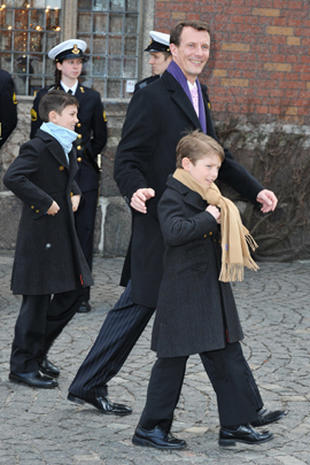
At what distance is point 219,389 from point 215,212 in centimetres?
82

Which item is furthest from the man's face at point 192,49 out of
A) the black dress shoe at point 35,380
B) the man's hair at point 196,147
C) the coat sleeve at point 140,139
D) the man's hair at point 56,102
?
the black dress shoe at point 35,380

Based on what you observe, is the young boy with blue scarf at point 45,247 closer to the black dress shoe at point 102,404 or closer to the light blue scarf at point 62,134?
the light blue scarf at point 62,134

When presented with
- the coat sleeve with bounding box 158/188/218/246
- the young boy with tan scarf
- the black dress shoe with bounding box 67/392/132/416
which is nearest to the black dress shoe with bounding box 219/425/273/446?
the young boy with tan scarf

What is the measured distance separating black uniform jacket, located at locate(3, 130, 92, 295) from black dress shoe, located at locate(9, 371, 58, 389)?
0.45 m

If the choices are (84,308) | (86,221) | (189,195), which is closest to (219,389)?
(189,195)

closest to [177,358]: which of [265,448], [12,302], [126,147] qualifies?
[265,448]

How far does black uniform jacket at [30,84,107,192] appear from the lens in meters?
7.44

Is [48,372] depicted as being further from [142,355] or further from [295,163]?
[295,163]

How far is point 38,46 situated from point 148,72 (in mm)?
1198

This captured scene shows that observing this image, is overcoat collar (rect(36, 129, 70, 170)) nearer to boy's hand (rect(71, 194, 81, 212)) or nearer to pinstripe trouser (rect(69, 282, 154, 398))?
boy's hand (rect(71, 194, 81, 212))

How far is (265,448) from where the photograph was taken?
4.39m

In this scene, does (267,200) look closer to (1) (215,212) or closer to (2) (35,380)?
(1) (215,212)

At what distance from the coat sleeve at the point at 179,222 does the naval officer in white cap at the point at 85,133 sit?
10.2 feet

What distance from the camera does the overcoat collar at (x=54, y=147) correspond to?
5.33 m
